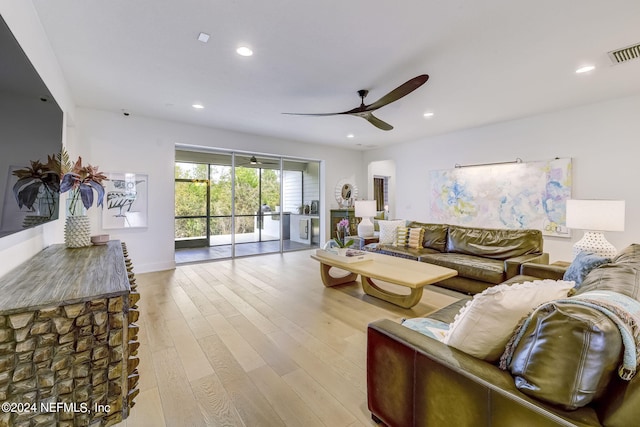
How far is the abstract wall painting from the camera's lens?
4332 mm

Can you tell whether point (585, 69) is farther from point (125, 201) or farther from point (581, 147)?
point (125, 201)

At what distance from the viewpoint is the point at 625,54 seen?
104 inches

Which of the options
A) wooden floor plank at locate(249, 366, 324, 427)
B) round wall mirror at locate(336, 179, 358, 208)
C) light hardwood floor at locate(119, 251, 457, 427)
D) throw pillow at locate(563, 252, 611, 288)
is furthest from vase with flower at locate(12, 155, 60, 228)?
round wall mirror at locate(336, 179, 358, 208)

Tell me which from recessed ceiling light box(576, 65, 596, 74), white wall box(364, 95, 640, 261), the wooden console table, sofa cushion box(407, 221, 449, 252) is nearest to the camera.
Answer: the wooden console table

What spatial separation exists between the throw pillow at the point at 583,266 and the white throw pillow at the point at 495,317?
48.9 inches

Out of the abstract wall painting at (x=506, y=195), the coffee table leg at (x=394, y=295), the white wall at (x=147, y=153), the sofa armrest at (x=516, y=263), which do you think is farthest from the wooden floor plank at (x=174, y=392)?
the abstract wall painting at (x=506, y=195)

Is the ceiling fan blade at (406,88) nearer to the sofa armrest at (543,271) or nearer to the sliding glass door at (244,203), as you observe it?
the sofa armrest at (543,271)

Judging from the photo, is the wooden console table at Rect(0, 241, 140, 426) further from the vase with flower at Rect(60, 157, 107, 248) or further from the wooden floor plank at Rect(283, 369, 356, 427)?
the vase with flower at Rect(60, 157, 107, 248)

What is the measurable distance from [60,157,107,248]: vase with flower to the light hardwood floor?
1014 mm

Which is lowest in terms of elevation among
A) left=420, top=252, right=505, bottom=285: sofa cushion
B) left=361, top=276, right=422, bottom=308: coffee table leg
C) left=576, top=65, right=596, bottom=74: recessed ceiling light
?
left=361, top=276, right=422, bottom=308: coffee table leg

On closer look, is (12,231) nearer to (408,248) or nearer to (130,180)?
(130,180)

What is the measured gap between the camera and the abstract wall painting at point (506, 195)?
4332 millimetres

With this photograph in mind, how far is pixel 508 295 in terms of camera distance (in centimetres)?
118

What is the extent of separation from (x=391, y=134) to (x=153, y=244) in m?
5.15
